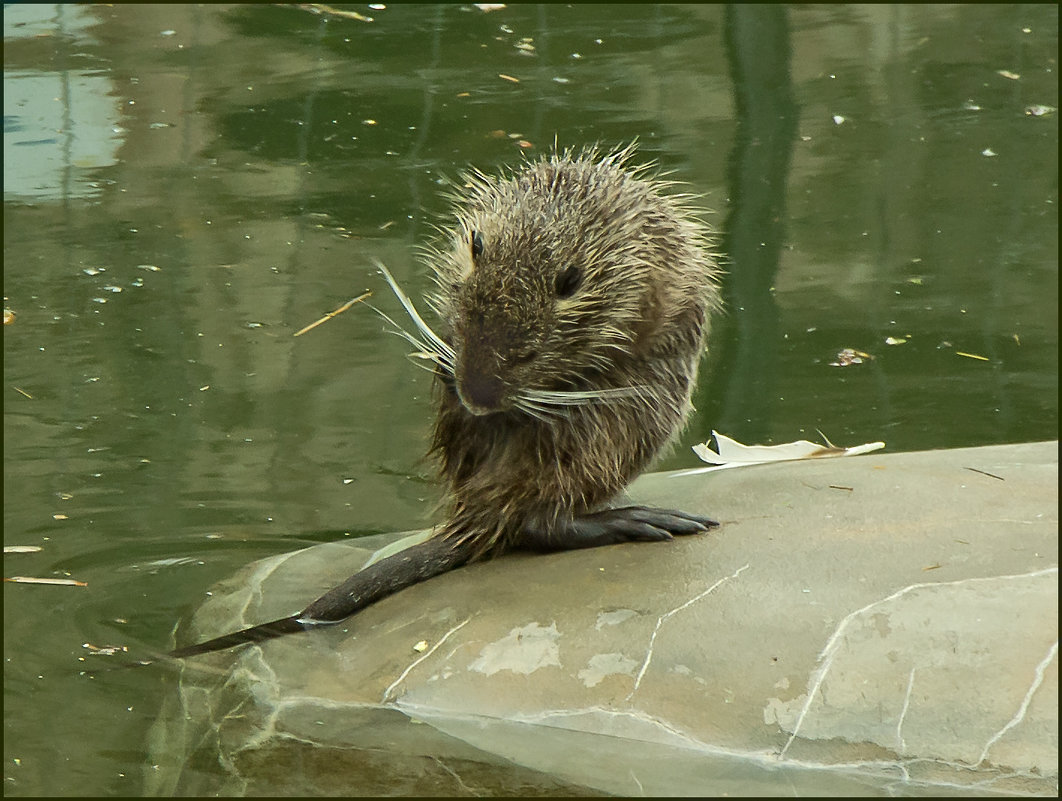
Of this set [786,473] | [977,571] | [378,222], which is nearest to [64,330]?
[378,222]

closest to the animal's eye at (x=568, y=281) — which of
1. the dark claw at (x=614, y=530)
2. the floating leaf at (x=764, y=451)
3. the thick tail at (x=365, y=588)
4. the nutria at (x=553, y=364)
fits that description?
the nutria at (x=553, y=364)

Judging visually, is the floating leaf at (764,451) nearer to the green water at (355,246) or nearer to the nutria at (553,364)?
the green water at (355,246)

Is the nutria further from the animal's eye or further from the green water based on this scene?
the green water

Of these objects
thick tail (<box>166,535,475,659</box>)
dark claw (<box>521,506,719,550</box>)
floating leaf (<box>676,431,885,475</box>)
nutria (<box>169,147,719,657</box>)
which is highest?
nutria (<box>169,147,719,657</box>)

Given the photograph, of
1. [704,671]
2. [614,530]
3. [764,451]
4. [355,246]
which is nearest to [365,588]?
[614,530]

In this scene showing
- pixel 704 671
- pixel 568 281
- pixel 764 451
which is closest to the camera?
pixel 704 671

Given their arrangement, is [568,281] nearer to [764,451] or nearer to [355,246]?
[764,451]

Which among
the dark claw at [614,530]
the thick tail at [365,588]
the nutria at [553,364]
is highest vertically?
the nutria at [553,364]

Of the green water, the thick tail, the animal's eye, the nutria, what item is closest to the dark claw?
the nutria
